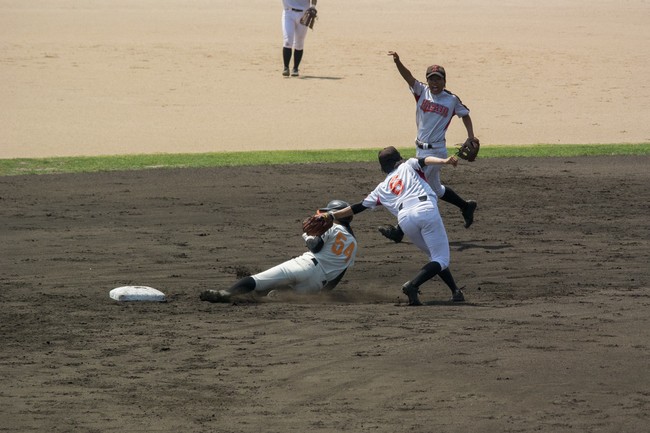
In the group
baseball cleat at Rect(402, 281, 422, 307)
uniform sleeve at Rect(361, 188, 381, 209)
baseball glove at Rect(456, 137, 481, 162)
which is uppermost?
baseball glove at Rect(456, 137, 481, 162)

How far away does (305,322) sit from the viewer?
8.83 metres

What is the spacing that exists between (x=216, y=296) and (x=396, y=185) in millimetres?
1860

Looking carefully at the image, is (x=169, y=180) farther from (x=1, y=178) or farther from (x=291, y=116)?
(x=291, y=116)

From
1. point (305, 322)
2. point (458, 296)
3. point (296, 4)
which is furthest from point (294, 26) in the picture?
point (305, 322)

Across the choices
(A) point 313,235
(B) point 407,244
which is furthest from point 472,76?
(A) point 313,235

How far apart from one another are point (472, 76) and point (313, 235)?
16.4 meters

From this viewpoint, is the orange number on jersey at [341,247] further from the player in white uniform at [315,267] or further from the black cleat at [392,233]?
the black cleat at [392,233]

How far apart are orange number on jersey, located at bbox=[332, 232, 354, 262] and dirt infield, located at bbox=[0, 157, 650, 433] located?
0.45m

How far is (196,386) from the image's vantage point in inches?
289

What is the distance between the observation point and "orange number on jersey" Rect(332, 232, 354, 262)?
9.80 m

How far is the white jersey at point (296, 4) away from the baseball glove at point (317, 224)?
13.2m

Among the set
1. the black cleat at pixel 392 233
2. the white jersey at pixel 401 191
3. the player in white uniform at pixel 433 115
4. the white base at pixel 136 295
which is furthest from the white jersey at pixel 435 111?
the white base at pixel 136 295

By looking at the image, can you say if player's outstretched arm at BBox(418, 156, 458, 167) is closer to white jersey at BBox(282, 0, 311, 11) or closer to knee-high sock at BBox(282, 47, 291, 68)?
white jersey at BBox(282, 0, 311, 11)

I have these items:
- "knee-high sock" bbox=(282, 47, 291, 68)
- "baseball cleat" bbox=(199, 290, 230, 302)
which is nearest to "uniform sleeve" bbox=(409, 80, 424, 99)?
"baseball cleat" bbox=(199, 290, 230, 302)
